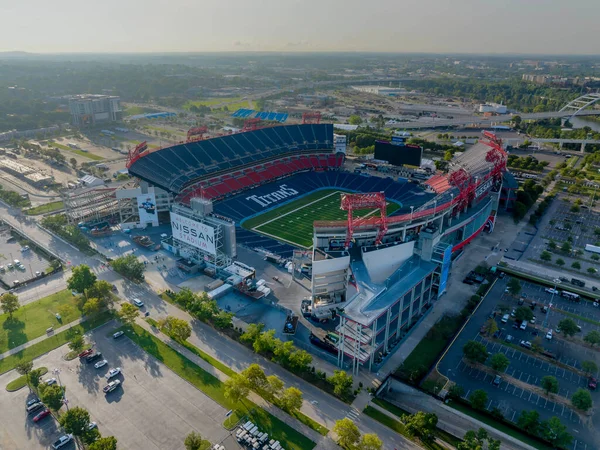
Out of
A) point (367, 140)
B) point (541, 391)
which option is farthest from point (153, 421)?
point (367, 140)

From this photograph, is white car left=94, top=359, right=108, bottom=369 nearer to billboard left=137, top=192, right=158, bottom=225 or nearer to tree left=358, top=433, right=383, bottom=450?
tree left=358, top=433, right=383, bottom=450

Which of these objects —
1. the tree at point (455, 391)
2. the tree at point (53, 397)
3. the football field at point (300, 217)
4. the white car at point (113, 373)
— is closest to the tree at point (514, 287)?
the tree at point (455, 391)

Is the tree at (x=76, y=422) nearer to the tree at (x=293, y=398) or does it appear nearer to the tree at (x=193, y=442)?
the tree at (x=193, y=442)

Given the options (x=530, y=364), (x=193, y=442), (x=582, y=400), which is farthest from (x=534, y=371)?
(x=193, y=442)

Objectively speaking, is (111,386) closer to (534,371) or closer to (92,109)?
(534,371)

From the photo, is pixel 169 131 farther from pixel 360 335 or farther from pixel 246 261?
pixel 360 335

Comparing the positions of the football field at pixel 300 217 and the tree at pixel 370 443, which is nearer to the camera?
the tree at pixel 370 443

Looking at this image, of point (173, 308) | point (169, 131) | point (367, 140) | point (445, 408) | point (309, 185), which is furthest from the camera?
point (169, 131)
